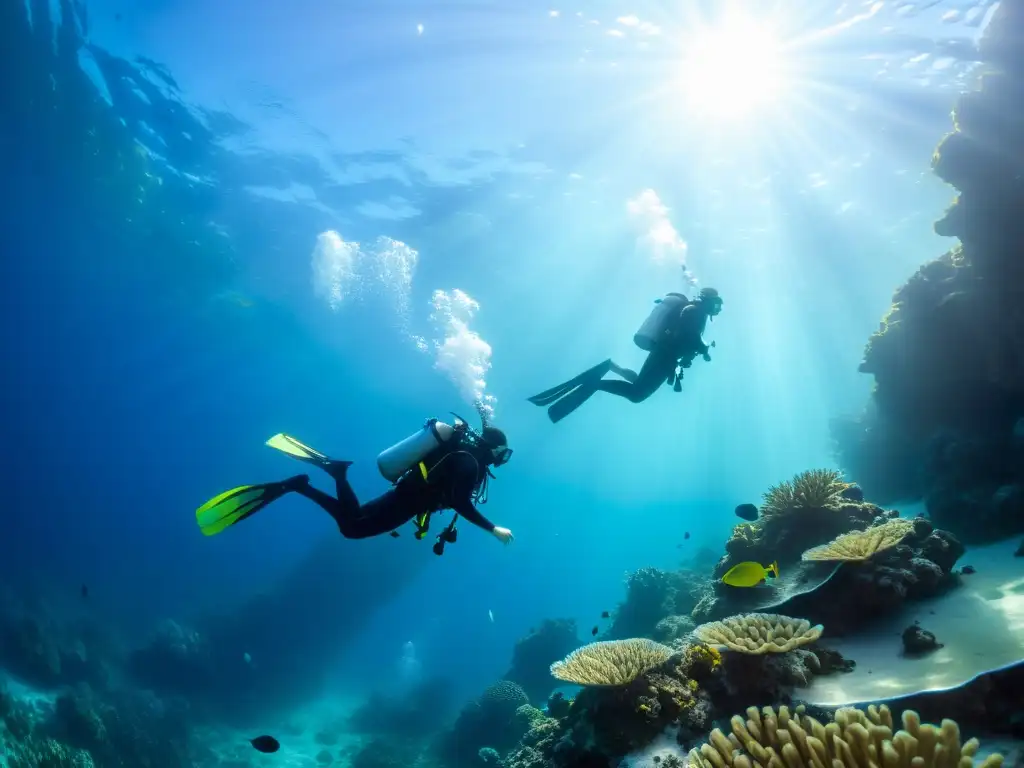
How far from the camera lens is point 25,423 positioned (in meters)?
42.6

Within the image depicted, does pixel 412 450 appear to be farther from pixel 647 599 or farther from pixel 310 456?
pixel 647 599

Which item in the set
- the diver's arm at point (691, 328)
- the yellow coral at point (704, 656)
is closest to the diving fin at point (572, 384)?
the diver's arm at point (691, 328)

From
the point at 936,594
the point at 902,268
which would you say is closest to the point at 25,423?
the point at 936,594

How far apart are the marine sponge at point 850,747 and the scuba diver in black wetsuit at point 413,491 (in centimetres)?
348

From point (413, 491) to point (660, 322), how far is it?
17.2ft

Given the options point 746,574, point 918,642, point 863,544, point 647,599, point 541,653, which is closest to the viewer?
point 918,642

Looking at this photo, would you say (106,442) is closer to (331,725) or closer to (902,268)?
(331,725)

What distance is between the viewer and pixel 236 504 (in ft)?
20.9

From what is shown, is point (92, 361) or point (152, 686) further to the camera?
point (92, 361)

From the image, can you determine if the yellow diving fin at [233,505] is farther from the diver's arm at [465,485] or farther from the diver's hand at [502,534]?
the diver's hand at [502,534]

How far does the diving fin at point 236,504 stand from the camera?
6145 mm

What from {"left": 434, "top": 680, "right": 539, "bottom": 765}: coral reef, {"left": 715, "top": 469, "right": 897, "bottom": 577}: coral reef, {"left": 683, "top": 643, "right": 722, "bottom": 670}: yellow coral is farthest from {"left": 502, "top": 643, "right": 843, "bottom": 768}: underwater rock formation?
{"left": 434, "top": 680, "right": 539, "bottom": 765}: coral reef

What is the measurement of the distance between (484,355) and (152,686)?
1334 inches

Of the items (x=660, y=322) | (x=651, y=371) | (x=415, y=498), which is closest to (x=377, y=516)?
(x=415, y=498)
